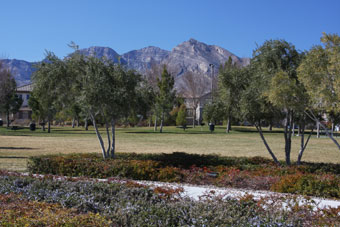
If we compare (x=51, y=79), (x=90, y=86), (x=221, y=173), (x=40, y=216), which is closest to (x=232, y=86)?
(x=221, y=173)

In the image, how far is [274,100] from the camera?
35.1ft

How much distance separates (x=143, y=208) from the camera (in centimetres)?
588

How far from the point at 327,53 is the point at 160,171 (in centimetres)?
564

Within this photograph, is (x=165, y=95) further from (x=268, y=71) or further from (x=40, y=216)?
(x=40, y=216)

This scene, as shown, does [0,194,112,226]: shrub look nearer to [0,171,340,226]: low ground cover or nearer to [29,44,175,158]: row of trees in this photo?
[0,171,340,226]: low ground cover

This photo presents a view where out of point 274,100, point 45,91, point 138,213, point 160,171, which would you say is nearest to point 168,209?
point 138,213

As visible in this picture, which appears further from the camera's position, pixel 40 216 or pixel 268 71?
pixel 268 71

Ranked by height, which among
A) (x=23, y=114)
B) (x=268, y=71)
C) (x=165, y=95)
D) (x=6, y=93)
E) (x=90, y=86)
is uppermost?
(x=165, y=95)

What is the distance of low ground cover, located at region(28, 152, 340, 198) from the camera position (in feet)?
27.7

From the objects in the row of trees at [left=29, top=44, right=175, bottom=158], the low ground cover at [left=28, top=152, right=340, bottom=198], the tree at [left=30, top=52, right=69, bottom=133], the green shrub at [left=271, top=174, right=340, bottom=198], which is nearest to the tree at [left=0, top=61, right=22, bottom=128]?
the tree at [left=30, top=52, right=69, bottom=133]

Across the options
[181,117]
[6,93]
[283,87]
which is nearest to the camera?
[283,87]

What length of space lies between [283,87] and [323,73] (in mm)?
1149

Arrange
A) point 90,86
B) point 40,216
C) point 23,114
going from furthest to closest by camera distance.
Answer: point 23,114 < point 90,86 < point 40,216

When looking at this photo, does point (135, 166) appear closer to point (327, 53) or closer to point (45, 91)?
point (45, 91)
